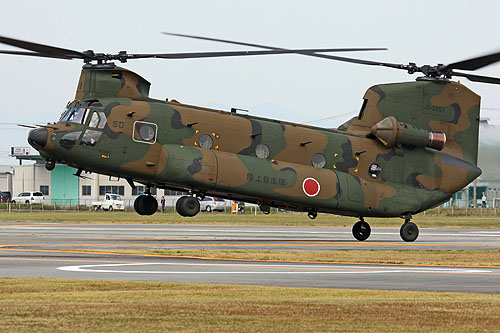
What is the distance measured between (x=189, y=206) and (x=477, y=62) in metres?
12.1

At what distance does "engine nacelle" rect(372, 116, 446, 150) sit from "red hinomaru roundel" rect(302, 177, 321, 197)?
393 centimetres

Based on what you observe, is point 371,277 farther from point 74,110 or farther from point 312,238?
point 312,238

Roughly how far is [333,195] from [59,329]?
23.3m

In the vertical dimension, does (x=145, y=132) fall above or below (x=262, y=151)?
above

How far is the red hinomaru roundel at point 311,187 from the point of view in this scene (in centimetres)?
3306

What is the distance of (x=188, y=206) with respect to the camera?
3102cm

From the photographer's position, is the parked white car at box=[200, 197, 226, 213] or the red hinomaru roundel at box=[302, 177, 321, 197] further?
the parked white car at box=[200, 197, 226, 213]

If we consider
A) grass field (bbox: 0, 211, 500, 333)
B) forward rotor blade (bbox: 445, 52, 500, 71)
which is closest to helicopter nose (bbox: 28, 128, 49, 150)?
grass field (bbox: 0, 211, 500, 333)

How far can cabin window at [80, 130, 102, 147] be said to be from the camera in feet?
99.3

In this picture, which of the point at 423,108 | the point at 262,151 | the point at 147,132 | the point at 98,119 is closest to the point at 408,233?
the point at 423,108

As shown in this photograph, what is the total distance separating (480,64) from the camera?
105 feet

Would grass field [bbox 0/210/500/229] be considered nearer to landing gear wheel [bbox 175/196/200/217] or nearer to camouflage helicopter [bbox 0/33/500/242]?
camouflage helicopter [bbox 0/33/500/242]

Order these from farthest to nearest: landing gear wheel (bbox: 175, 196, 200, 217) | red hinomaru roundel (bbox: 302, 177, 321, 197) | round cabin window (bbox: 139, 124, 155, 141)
Result: red hinomaru roundel (bbox: 302, 177, 321, 197)
round cabin window (bbox: 139, 124, 155, 141)
landing gear wheel (bbox: 175, 196, 200, 217)

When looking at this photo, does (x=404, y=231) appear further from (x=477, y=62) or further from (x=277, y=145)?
(x=477, y=62)
